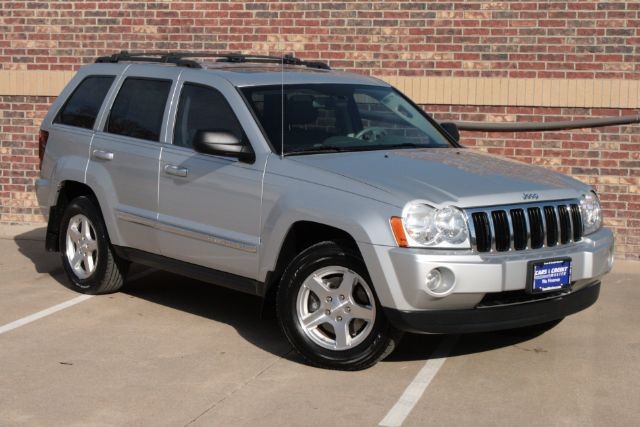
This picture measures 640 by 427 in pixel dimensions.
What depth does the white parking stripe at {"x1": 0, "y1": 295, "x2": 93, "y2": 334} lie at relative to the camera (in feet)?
26.1

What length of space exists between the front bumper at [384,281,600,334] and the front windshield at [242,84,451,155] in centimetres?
147

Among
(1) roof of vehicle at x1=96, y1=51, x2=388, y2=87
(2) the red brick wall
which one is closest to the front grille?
(1) roof of vehicle at x1=96, y1=51, x2=388, y2=87

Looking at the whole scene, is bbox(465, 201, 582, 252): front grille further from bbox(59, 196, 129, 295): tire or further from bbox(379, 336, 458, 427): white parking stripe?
bbox(59, 196, 129, 295): tire

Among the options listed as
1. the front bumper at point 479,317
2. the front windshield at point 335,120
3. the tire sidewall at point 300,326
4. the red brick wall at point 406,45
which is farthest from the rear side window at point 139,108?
the red brick wall at point 406,45

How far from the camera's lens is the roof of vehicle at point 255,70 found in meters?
7.97

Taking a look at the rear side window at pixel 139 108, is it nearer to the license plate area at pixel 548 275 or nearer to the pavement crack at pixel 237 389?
the pavement crack at pixel 237 389

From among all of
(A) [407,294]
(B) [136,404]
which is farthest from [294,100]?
(B) [136,404]

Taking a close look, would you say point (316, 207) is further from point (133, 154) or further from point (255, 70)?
point (133, 154)

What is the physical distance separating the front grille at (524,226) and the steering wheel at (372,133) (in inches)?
54.7

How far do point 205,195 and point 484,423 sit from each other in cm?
266

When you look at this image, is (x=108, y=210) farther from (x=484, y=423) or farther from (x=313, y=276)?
(x=484, y=423)

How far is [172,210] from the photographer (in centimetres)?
→ 799

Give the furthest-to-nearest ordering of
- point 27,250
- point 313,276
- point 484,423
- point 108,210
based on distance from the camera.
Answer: point 27,250 < point 108,210 < point 313,276 < point 484,423

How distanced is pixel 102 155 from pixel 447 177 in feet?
9.57
